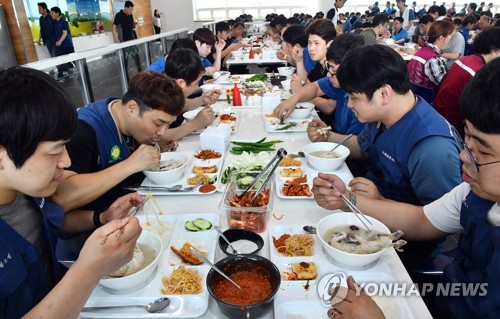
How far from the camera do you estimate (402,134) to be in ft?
5.90

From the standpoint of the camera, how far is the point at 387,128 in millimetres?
1923

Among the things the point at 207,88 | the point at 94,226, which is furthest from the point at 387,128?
the point at 207,88

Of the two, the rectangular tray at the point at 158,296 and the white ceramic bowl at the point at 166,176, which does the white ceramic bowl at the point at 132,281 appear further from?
the white ceramic bowl at the point at 166,176

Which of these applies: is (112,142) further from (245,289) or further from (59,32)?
(59,32)

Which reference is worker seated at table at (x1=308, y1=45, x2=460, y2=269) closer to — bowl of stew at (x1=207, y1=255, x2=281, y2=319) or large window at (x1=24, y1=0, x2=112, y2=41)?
bowl of stew at (x1=207, y1=255, x2=281, y2=319)

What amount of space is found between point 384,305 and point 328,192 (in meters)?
0.56

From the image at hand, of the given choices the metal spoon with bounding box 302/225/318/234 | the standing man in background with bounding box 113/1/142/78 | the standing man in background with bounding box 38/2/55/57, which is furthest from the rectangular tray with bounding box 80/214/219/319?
the standing man in background with bounding box 113/1/142/78

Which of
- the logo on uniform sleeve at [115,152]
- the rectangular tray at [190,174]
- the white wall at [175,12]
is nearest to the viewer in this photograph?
the rectangular tray at [190,174]

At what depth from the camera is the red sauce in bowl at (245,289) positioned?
43.0 inches

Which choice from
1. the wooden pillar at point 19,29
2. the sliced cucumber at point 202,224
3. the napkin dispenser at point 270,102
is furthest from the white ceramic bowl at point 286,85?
the wooden pillar at point 19,29

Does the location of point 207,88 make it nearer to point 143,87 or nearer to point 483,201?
point 143,87

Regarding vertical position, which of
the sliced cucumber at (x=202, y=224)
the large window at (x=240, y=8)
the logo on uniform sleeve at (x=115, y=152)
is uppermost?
the large window at (x=240, y=8)

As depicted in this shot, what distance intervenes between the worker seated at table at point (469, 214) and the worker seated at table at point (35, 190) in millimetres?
793

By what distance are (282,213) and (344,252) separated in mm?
486
